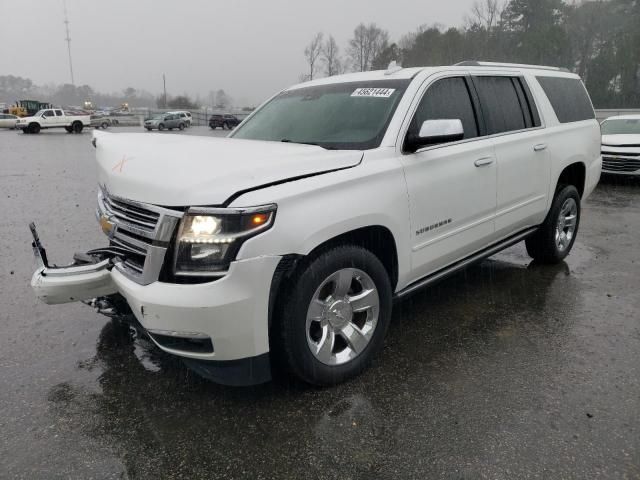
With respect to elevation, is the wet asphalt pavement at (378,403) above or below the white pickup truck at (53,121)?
below

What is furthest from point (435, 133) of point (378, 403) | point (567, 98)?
point (567, 98)

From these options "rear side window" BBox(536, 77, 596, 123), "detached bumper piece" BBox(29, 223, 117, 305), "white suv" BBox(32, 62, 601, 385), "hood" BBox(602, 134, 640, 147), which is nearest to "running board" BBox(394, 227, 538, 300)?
"white suv" BBox(32, 62, 601, 385)

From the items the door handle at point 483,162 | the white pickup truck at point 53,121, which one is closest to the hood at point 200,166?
the door handle at point 483,162

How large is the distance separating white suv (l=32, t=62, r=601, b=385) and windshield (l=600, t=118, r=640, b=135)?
Result: 8861mm

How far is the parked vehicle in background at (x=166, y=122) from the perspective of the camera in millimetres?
42531

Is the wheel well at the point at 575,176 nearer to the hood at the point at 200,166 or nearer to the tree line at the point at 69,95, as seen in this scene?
the hood at the point at 200,166

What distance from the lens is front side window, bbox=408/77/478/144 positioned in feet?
11.5

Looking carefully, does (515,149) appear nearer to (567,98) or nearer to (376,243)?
(567,98)

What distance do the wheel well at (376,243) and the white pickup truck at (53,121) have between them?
37.9m

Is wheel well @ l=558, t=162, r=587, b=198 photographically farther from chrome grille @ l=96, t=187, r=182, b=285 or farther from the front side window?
chrome grille @ l=96, t=187, r=182, b=285

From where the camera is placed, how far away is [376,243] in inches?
122

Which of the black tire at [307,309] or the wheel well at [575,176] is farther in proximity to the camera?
the wheel well at [575,176]

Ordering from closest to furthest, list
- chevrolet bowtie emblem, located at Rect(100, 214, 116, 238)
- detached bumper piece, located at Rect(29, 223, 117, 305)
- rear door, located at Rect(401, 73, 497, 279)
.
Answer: detached bumper piece, located at Rect(29, 223, 117, 305)
chevrolet bowtie emblem, located at Rect(100, 214, 116, 238)
rear door, located at Rect(401, 73, 497, 279)

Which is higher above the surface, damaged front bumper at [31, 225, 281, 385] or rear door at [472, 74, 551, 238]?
rear door at [472, 74, 551, 238]
